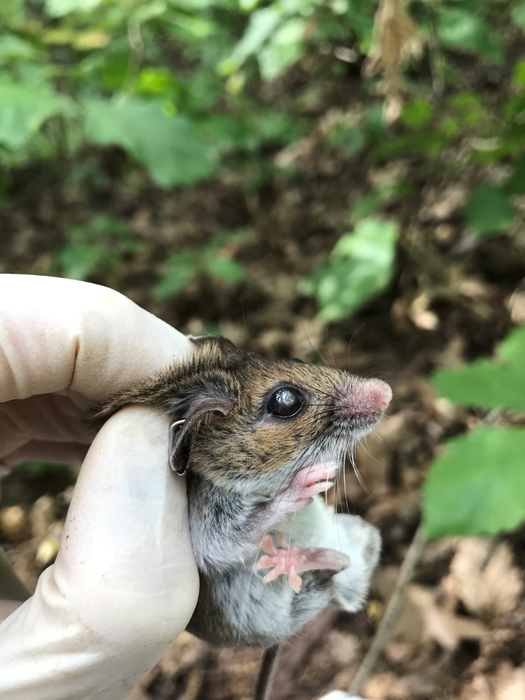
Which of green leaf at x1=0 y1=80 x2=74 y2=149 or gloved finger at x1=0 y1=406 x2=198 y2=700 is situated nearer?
gloved finger at x1=0 y1=406 x2=198 y2=700

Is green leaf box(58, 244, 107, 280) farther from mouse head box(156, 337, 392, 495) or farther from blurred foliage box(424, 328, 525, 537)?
blurred foliage box(424, 328, 525, 537)

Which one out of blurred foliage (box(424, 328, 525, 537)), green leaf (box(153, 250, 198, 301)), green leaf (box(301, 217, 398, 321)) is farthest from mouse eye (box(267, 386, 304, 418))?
green leaf (box(153, 250, 198, 301))

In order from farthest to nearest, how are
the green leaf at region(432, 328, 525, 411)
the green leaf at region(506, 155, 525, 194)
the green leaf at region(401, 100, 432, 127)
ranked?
1. the green leaf at region(401, 100, 432, 127)
2. the green leaf at region(506, 155, 525, 194)
3. the green leaf at region(432, 328, 525, 411)

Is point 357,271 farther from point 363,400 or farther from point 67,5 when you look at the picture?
point 67,5

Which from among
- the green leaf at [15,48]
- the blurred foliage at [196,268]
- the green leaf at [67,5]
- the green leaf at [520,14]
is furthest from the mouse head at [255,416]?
the green leaf at [520,14]

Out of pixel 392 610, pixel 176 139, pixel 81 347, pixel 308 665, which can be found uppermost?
pixel 176 139

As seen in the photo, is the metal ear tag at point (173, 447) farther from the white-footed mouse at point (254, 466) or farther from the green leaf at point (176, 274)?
the green leaf at point (176, 274)

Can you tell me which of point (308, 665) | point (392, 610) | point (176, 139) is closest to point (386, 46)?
point (176, 139)

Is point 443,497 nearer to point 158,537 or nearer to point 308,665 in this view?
point 158,537
